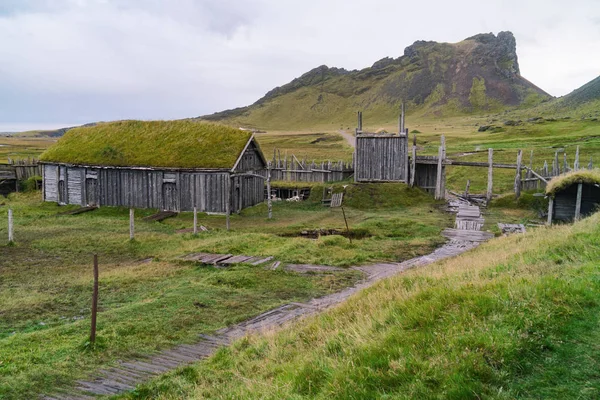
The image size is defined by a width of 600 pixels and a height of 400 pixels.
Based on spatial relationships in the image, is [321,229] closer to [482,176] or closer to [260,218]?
[260,218]

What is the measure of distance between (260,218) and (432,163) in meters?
12.8

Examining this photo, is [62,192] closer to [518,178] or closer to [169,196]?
[169,196]

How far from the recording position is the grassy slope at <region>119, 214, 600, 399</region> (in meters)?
5.49

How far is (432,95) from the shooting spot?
559ft

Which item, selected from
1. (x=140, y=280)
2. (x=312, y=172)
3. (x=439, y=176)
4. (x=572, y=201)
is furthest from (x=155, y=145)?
(x=572, y=201)

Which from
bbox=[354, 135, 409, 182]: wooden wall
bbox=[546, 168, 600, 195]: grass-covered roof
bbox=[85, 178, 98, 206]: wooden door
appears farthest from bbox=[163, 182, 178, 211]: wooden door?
bbox=[546, 168, 600, 195]: grass-covered roof

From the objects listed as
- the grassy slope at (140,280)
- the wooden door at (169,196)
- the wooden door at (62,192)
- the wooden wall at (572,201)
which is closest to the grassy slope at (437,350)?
the grassy slope at (140,280)

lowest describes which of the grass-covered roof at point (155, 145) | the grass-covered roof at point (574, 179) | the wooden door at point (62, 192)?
the wooden door at point (62, 192)

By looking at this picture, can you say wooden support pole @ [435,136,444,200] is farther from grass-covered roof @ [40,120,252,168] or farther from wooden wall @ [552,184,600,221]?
grass-covered roof @ [40,120,252,168]

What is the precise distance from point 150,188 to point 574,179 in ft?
78.4

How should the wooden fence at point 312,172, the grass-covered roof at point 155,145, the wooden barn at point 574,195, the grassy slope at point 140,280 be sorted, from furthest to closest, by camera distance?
the wooden fence at point 312,172 < the grass-covered roof at point 155,145 < the wooden barn at point 574,195 < the grassy slope at point 140,280

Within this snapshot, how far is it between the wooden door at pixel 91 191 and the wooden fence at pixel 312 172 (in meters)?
13.2

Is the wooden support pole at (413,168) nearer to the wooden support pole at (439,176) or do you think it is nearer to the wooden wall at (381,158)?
the wooden wall at (381,158)

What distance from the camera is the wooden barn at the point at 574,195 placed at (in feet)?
71.9
